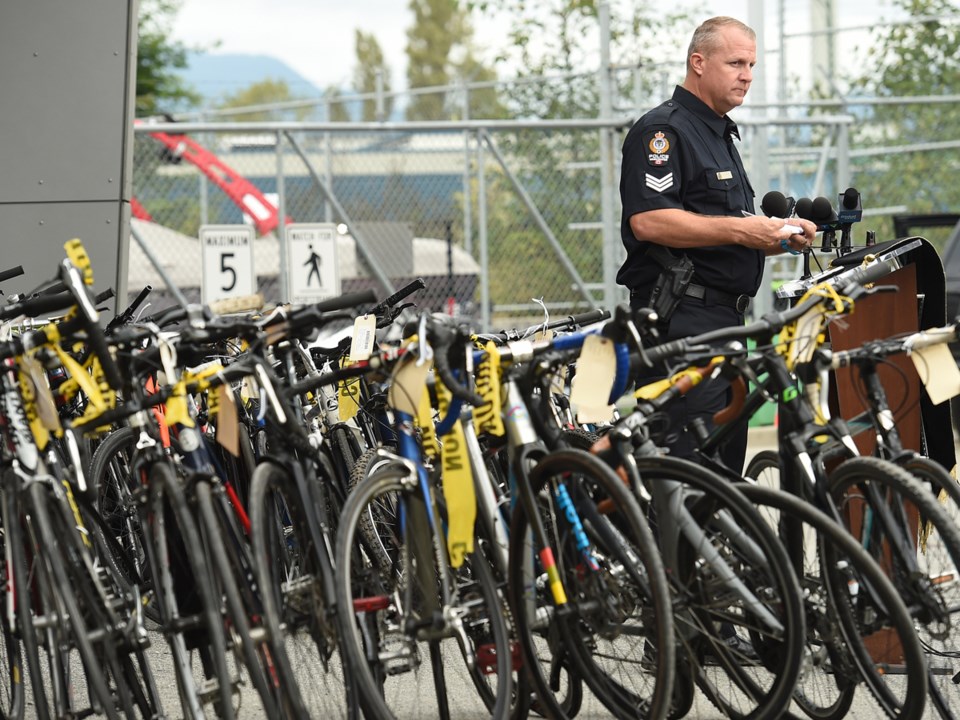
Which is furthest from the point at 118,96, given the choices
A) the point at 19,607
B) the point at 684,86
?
the point at 19,607

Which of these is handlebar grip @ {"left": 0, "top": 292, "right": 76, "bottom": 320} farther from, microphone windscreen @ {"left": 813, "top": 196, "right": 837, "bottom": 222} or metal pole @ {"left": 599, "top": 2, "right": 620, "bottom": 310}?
metal pole @ {"left": 599, "top": 2, "right": 620, "bottom": 310}

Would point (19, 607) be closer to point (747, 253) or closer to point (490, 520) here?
point (490, 520)

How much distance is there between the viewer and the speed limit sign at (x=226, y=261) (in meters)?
9.62

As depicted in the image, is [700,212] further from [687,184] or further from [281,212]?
[281,212]

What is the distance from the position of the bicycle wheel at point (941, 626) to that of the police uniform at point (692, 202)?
1038mm

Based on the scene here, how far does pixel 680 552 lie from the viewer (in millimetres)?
4152

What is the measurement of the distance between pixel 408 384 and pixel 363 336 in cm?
122

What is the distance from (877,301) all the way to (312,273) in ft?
17.1

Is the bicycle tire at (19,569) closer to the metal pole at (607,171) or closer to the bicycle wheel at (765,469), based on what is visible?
the bicycle wheel at (765,469)

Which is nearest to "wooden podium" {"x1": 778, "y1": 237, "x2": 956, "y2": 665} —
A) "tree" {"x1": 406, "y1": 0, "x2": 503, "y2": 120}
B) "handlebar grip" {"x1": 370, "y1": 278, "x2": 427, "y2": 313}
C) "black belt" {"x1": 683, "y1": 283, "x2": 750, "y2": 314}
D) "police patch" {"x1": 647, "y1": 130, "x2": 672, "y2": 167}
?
"black belt" {"x1": 683, "y1": 283, "x2": 750, "y2": 314}

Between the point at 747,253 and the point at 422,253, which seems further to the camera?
the point at 422,253

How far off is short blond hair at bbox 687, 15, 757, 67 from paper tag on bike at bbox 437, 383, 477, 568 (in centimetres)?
194

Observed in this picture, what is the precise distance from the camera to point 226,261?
9.74 metres

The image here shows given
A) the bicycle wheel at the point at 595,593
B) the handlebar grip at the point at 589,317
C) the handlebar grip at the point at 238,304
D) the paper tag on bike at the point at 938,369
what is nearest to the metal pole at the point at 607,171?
the handlebar grip at the point at 589,317
